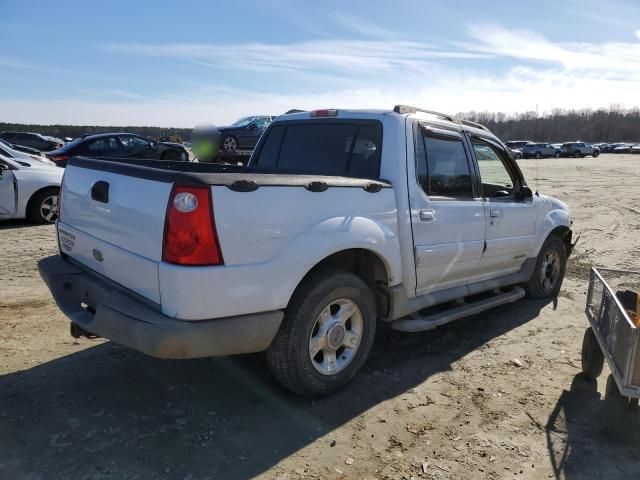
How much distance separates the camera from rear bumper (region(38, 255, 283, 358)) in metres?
2.64

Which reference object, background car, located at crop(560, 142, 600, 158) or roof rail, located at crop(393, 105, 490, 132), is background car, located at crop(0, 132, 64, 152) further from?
background car, located at crop(560, 142, 600, 158)

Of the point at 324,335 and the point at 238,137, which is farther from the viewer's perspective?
the point at 238,137

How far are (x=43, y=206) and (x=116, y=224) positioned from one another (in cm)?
717

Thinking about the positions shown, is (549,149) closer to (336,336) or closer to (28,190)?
(28,190)

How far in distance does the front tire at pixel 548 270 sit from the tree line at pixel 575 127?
345 feet

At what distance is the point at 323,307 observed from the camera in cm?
320

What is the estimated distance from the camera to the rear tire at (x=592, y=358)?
3674 millimetres

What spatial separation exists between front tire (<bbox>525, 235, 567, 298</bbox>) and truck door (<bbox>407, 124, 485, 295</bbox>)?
55.3 inches

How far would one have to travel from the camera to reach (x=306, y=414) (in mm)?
3227

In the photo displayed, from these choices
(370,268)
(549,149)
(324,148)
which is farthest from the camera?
(549,149)

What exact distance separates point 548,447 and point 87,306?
3.06 meters

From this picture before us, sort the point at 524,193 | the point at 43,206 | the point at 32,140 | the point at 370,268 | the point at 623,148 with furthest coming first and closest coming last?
1. the point at 623,148
2. the point at 32,140
3. the point at 43,206
4. the point at 524,193
5. the point at 370,268

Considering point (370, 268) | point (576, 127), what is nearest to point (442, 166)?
point (370, 268)

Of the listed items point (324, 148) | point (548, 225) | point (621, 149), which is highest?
point (621, 149)
